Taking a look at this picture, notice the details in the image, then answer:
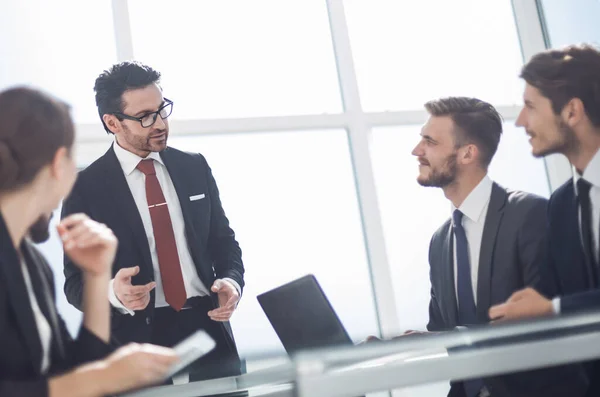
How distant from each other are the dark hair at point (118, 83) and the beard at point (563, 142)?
4.09 feet

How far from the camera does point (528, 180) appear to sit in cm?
352

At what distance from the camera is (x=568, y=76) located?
7.30 ft

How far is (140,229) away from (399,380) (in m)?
1.34

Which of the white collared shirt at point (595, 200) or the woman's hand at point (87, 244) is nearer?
the woman's hand at point (87, 244)

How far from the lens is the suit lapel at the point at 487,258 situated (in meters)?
2.26

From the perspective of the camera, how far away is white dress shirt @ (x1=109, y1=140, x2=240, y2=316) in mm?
2285

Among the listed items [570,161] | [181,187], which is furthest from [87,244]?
[570,161]

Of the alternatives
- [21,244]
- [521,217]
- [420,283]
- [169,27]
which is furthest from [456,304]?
[169,27]

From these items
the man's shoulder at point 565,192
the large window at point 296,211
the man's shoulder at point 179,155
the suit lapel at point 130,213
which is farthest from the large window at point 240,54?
the man's shoulder at point 565,192

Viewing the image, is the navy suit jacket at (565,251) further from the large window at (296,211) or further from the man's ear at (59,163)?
the man's ear at (59,163)

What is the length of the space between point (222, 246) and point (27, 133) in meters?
1.17

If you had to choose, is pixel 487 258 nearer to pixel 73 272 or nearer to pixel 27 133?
pixel 73 272

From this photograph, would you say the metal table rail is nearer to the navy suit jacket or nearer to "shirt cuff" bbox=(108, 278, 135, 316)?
the navy suit jacket

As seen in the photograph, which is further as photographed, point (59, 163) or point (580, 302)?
point (580, 302)
